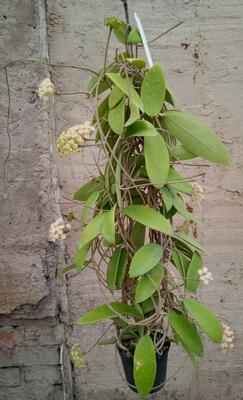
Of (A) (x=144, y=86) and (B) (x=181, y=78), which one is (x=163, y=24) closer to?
(B) (x=181, y=78)

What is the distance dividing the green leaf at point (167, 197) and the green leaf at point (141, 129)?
0.13 m

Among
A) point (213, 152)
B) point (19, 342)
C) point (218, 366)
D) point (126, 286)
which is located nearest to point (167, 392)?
point (218, 366)

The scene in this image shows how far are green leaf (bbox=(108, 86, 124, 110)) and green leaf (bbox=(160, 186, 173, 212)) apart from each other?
0.20 m

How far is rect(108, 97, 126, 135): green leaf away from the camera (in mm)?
827

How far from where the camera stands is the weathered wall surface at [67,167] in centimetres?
132

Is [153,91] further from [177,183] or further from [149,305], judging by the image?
[149,305]

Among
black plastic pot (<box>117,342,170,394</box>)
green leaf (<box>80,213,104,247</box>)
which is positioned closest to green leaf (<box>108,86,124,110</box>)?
green leaf (<box>80,213,104,247</box>)

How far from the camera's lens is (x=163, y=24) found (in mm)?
1375

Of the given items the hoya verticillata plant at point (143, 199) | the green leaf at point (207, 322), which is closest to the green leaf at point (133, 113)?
the hoya verticillata plant at point (143, 199)

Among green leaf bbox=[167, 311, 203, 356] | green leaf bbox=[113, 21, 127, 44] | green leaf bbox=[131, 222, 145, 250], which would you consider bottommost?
green leaf bbox=[167, 311, 203, 356]

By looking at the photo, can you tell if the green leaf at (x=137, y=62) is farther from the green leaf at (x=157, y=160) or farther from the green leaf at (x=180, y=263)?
the green leaf at (x=180, y=263)

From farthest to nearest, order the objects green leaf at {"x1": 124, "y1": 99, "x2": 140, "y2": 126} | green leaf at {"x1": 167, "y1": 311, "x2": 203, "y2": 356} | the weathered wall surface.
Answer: the weathered wall surface → green leaf at {"x1": 167, "y1": 311, "x2": 203, "y2": 356} → green leaf at {"x1": 124, "y1": 99, "x2": 140, "y2": 126}

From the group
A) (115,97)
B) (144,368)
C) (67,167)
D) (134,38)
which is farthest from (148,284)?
(67,167)

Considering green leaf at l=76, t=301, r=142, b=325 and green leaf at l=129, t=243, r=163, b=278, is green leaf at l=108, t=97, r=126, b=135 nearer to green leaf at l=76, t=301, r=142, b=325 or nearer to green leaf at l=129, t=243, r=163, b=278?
green leaf at l=129, t=243, r=163, b=278
